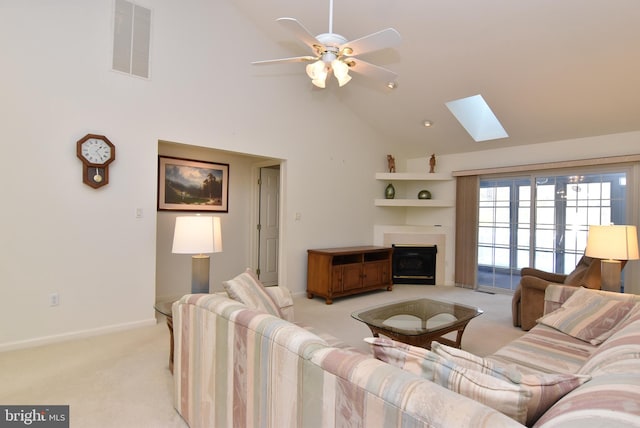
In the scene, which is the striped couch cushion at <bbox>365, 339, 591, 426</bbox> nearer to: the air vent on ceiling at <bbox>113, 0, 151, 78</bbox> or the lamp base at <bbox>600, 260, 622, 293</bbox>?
the lamp base at <bbox>600, 260, 622, 293</bbox>

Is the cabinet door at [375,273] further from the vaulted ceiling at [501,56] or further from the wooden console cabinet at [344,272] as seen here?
the vaulted ceiling at [501,56]

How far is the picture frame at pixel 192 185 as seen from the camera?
453 cm

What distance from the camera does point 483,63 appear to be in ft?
12.7

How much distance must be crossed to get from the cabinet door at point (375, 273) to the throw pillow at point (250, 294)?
2.92 metres

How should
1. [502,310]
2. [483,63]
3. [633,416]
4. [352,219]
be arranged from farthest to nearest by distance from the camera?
[352,219]
[502,310]
[483,63]
[633,416]

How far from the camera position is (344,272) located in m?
4.87

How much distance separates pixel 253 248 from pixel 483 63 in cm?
409

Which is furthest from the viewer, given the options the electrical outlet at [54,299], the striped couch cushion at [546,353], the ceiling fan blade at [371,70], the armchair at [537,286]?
the armchair at [537,286]

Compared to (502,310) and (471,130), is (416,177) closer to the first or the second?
(471,130)

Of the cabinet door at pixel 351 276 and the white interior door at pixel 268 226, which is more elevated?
the white interior door at pixel 268 226

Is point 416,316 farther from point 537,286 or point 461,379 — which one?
point 461,379

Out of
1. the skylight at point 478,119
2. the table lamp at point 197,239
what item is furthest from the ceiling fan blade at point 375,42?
the skylight at point 478,119

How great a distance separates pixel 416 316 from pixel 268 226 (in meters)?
3.40

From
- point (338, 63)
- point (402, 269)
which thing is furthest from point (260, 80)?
point (402, 269)
